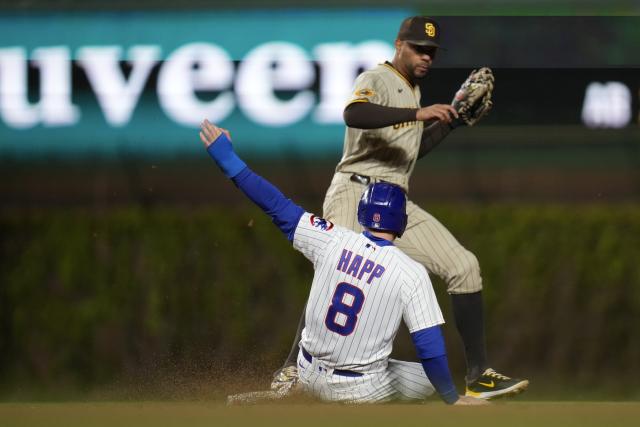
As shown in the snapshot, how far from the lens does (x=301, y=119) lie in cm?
762

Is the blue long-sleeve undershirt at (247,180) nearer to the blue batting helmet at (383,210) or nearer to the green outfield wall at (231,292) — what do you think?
the blue batting helmet at (383,210)

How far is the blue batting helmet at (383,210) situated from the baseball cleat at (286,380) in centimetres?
83

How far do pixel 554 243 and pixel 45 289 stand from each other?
3.17 meters

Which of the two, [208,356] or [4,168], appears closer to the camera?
[208,356]

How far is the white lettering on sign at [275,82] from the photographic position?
761 cm

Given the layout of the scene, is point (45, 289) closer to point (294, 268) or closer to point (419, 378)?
point (294, 268)

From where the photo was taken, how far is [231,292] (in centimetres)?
718

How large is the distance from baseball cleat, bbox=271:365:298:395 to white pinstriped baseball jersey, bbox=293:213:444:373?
46 cm

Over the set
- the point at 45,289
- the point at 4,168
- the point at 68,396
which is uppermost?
the point at 4,168

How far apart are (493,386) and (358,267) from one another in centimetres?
102

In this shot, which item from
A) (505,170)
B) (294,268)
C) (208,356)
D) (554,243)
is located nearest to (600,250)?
(554,243)

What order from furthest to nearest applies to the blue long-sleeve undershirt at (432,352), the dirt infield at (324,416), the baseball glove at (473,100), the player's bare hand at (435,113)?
the baseball glove at (473,100)
the player's bare hand at (435,113)
the blue long-sleeve undershirt at (432,352)
the dirt infield at (324,416)

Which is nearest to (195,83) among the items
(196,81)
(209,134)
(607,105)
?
(196,81)

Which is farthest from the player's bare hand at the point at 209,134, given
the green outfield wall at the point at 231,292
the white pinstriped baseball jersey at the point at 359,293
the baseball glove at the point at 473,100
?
the green outfield wall at the point at 231,292
